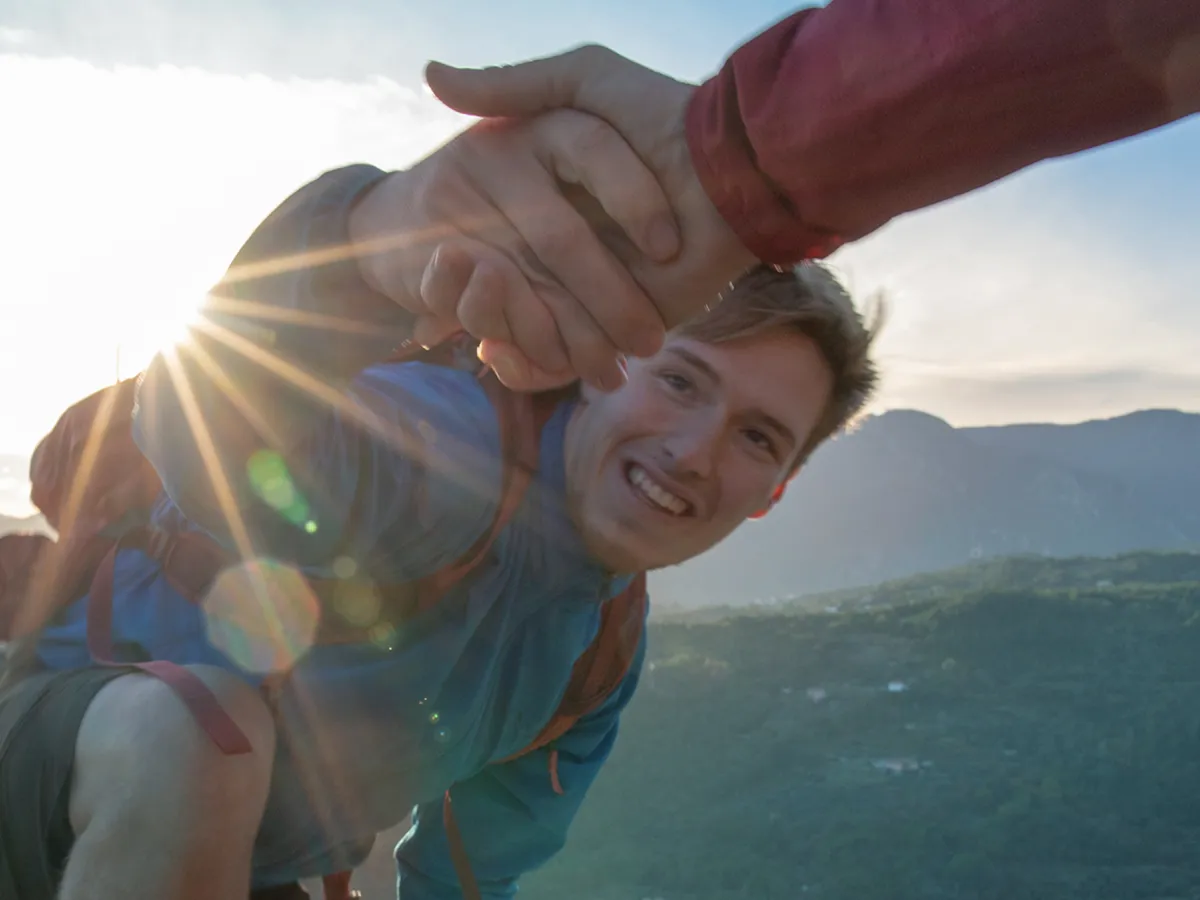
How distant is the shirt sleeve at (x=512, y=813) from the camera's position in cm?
175

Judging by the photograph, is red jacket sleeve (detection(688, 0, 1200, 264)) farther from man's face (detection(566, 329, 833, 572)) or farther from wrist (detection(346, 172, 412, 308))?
man's face (detection(566, 329, 833, 572))

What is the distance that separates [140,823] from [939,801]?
3.32m

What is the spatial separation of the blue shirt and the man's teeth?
0.41ft

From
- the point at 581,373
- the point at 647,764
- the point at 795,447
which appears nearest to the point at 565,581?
the point at 795,447

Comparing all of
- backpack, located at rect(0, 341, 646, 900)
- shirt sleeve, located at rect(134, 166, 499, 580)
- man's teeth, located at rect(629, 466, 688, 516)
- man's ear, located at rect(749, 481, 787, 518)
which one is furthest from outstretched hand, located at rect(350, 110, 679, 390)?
man's ear, located at rect(749, 481, 787, 518)

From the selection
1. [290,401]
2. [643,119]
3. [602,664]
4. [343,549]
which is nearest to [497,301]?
[643,119]

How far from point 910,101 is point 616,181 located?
0.57ft

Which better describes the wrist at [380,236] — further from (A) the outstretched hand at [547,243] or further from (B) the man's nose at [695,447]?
(B) the man's nose at [695,447]

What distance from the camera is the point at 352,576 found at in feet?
3.65

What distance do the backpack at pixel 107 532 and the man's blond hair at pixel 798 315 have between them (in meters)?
0.41

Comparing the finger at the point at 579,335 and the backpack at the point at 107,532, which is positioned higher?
the finger at the point at 579,335

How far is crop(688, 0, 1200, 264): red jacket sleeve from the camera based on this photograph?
1.48 feet

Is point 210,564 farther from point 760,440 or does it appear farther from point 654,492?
point 760,440

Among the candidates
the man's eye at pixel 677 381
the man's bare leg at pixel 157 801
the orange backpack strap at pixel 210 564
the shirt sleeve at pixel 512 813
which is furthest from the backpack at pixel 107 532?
the shirt sleeve at pixel 512 813
